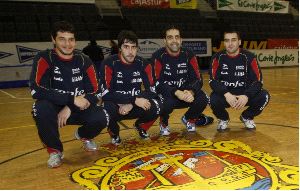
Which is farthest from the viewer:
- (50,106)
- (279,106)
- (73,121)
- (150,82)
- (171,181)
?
(279,106)

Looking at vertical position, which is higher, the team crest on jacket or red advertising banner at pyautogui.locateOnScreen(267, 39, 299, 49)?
red advertising banner at pyautogui.locateOnScreen(267, 39, 299, 49)

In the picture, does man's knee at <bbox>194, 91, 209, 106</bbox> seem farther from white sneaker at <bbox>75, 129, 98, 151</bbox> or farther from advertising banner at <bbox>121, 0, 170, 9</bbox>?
advertising banner at <bbox>121, 0, 170, 9</bbox>

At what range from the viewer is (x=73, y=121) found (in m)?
3.61

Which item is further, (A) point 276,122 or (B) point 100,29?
(B) point 100,29

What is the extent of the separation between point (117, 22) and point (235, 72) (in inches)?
458

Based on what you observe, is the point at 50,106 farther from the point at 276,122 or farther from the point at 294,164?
the point at 276,122

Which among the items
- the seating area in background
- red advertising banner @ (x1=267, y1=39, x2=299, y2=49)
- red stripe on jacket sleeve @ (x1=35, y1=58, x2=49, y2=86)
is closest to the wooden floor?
red stripe on jacket sleeve @ (x1=35, y1=58, x2=49, y2=86)

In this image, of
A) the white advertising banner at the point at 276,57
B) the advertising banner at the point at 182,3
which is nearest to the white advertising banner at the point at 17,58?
the advertising banner at the point at 182,3

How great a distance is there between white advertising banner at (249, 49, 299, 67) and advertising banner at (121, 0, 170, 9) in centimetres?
531

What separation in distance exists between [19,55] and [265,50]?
12.2m

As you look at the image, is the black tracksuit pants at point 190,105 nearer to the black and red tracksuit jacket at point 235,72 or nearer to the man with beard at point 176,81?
the man with beard at point 176,81

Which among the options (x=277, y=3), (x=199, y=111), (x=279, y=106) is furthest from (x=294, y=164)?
(x=277, y=3)

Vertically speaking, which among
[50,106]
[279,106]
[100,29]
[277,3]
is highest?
[277,3]

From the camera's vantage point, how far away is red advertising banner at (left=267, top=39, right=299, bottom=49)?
17234 millimetres
